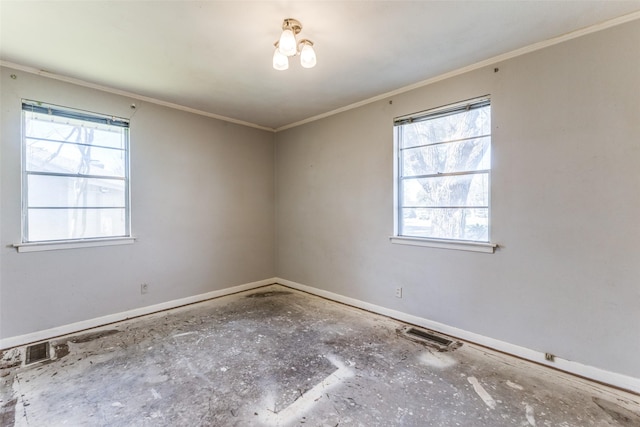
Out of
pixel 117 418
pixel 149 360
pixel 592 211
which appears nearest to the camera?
pixel 117 418

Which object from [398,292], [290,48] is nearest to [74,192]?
[290,48]

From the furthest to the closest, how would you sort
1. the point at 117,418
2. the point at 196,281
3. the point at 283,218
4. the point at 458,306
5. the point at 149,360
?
the point at 283,218, the point at 196,281, the point at 458,306, the point at 149,360, the point at 117,418

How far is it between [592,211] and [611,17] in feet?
4.43

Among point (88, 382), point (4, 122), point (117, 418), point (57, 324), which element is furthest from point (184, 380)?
point (4, 122)

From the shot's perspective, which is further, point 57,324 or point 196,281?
point 196,281

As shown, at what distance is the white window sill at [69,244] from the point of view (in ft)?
8.79

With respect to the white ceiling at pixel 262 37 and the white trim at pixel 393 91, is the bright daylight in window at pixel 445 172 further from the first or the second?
the white ceiling at pixel 262 37

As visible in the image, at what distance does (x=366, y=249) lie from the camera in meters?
3.56

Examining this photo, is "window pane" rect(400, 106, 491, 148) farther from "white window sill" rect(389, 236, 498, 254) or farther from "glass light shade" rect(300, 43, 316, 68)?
"glass light shade" rect(300, 43, 316, 68)

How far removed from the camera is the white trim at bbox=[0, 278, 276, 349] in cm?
264

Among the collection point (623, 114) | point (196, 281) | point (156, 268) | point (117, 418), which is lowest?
point (117, 418)

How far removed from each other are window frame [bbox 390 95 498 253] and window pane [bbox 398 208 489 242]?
0.05 m

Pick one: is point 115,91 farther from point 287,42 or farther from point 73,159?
point 287,42

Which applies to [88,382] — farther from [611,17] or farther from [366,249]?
[611,17]
